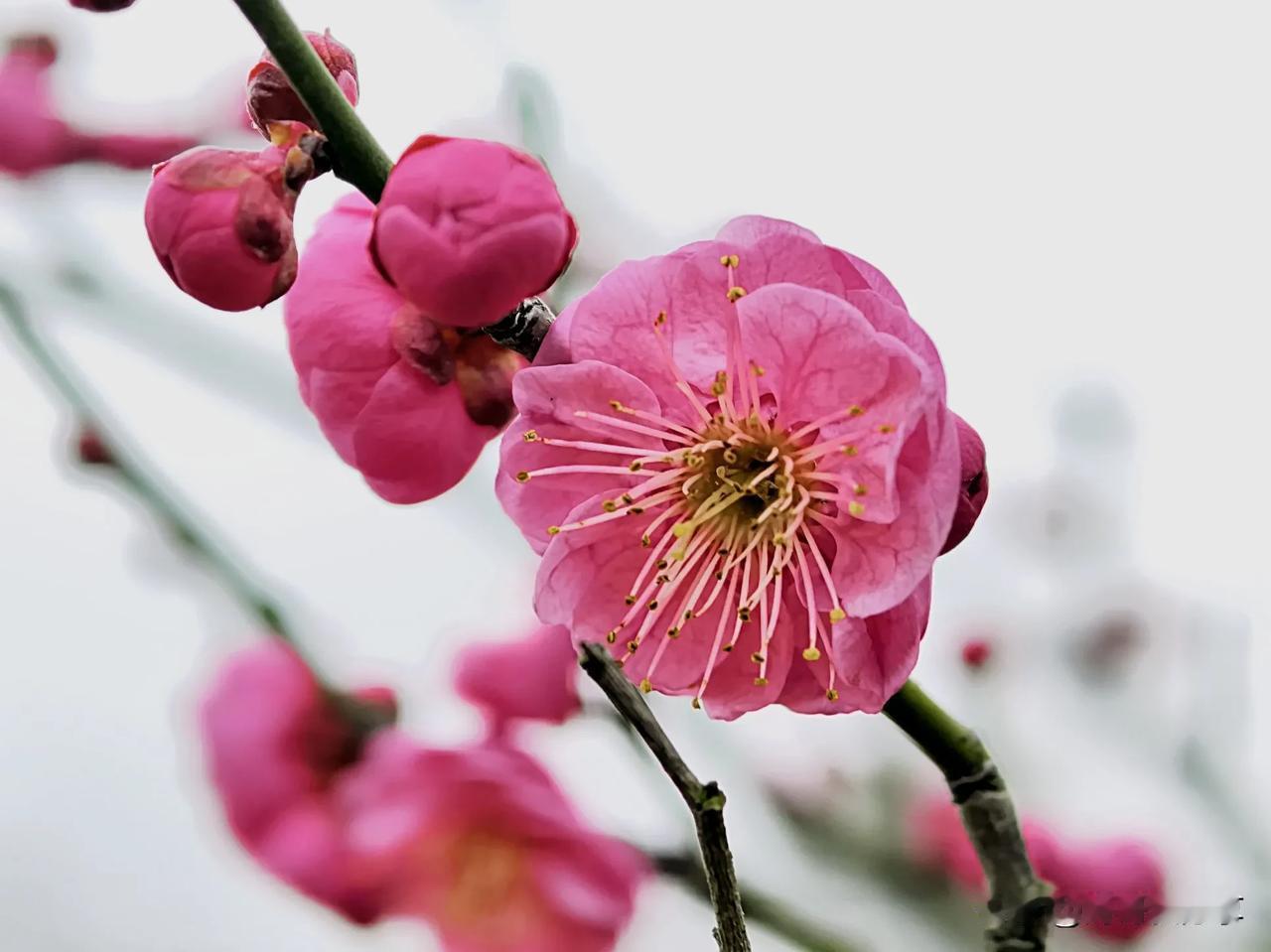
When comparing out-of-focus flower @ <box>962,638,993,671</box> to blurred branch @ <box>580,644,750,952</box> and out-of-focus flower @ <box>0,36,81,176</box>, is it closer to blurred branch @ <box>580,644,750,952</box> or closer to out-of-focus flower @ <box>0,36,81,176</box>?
blurred branch @ <box>580,644,750,952</box>

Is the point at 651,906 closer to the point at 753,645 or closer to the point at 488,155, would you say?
the point at 753,645

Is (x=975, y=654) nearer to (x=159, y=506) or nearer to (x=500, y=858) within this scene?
(x=500, y=858)

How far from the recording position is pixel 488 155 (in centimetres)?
27

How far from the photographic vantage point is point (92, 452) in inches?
21.0

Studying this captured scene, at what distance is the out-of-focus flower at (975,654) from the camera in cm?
62

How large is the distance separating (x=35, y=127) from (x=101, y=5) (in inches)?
16.3

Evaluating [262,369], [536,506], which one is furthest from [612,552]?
[262,369]

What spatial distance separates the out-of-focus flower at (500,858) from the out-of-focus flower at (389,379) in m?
0.20

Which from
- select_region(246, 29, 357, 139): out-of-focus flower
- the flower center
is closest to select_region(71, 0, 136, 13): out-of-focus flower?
select_region(246, 29, 357, 139): out-of-focus flower

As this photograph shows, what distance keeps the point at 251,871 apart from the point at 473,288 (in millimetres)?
373

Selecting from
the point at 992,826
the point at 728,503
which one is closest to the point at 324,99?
the point at 728,503

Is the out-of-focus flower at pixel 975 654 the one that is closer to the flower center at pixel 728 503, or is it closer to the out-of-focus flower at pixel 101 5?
the flower center at pixel 728 503

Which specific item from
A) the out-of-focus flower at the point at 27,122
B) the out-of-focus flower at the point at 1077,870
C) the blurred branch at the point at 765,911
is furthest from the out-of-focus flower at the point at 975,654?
the out-of-focus flower at the point at 27,122

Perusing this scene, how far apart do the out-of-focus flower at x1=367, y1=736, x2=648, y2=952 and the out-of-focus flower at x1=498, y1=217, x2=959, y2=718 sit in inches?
7.4
